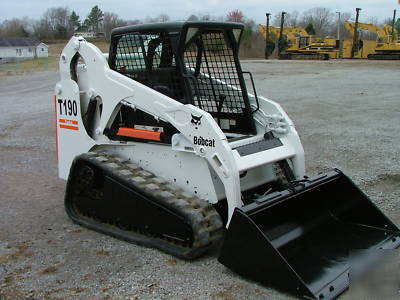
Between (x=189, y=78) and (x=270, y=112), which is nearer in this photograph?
(x=189, y=78)

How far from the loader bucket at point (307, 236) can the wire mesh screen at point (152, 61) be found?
4.72 ft

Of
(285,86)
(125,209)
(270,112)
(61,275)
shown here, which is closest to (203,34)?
(270,112)

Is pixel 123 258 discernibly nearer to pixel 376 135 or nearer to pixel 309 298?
pixel 309 298

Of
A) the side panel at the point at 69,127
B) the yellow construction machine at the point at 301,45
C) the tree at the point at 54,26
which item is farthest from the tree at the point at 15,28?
the side panel at the point at 69,127

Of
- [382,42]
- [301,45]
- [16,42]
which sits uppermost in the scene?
Result: [382,42]

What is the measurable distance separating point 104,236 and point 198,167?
47.0 inches

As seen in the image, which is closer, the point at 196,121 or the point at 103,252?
the point at 196,121

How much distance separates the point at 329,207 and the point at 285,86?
14.5 metres

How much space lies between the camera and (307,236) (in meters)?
4.34

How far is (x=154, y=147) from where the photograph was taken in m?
4.75

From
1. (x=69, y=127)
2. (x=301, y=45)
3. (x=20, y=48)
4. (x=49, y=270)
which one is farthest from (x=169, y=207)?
(x=20, y=48)

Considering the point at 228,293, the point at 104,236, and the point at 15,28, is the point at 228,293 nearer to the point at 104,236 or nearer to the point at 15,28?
the point at 104,236

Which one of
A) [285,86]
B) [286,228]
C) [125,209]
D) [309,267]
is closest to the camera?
[309,267]

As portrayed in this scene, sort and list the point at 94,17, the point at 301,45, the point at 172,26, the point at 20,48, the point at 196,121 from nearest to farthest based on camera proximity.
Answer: the point at 196,121 < the point at 172,26 < the point at 301,45 < the point at 20,48 < the point at 94,17
